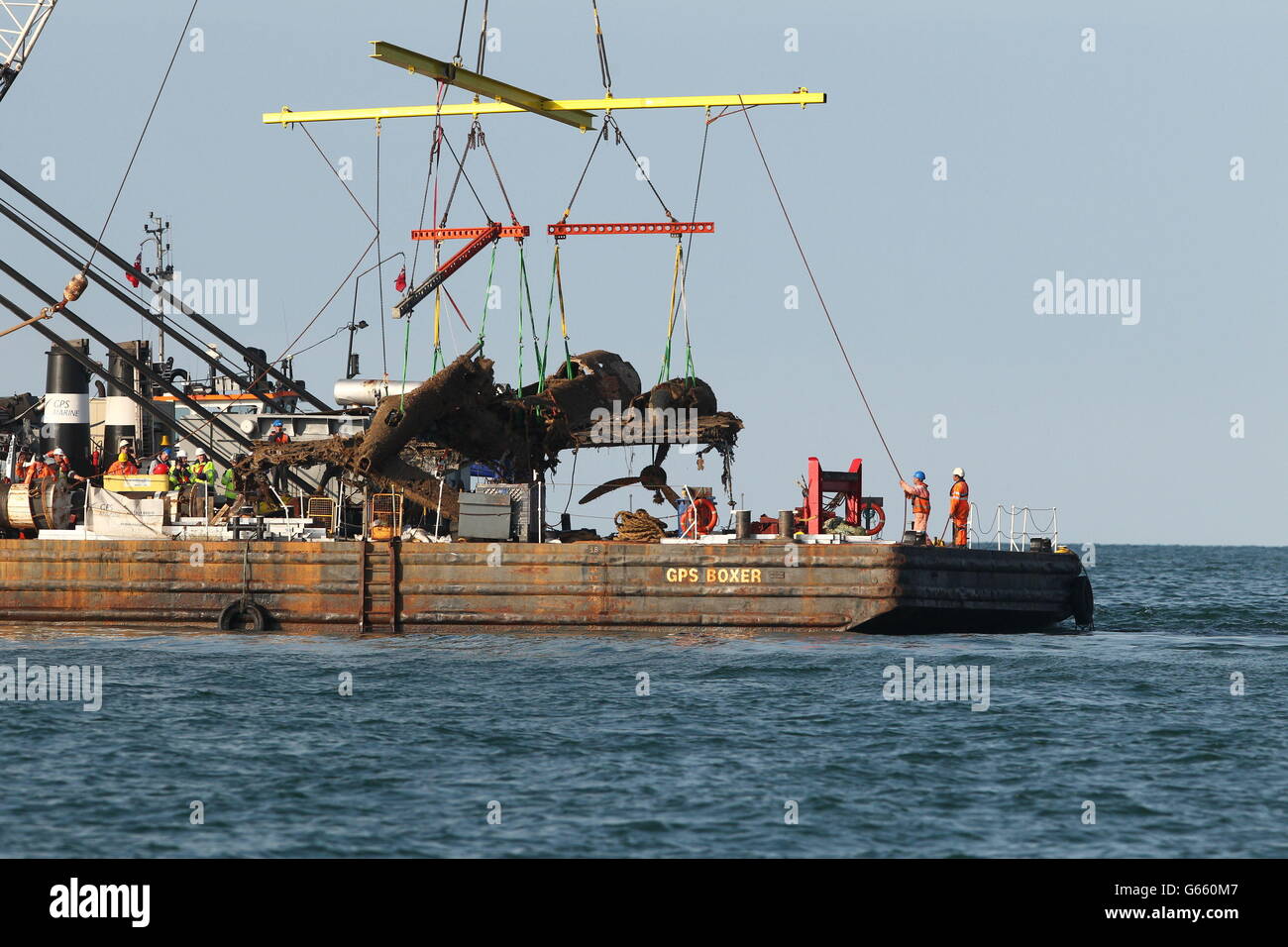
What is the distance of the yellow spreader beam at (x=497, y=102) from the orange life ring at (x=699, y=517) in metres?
11.4

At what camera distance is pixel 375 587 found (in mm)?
37250

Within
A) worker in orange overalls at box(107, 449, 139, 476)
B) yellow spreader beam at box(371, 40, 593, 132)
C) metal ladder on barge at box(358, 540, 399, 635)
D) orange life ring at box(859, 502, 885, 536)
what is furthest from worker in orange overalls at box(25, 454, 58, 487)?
orange life ring at box(859, 502, 885, 536)

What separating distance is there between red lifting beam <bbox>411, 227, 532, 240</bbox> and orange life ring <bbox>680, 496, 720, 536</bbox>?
28.5 ft

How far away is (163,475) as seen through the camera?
3997cm

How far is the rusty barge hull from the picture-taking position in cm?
3541

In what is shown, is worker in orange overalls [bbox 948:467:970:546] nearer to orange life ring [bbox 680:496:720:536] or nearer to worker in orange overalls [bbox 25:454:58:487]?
orange life ring [bbox 680:496:720:536]

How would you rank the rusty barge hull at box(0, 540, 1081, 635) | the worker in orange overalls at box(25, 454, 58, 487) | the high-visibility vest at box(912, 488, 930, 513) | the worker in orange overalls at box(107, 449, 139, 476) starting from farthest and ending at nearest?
the worker in orange overalls at box(25, 454, 58, 487) → the worker in orange overalls at box(107, 449, 139, 476) → the high-visibility vest at box(912, 488, 930, 513) → the rusty barge hull at box(0, 540, 1081, 635)

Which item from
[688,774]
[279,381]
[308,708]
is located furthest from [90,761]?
[279,381]

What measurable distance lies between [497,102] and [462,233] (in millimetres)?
6506

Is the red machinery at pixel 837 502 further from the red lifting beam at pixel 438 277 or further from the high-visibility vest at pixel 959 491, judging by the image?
the red lifting beam at pixel 438 277

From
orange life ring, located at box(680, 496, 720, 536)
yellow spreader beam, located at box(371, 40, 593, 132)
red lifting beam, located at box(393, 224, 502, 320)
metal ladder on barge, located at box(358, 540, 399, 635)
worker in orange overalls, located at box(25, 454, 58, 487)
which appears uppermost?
yellow spreader beam, located at box(371, 40, 593, 132)
